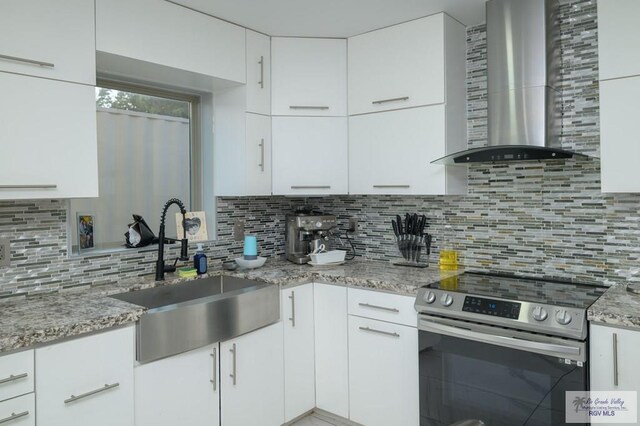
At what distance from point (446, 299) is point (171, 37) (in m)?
1.89

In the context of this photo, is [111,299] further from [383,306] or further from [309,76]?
[309,76]

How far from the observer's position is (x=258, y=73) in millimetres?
2770

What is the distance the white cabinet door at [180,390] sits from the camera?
71.8 inches

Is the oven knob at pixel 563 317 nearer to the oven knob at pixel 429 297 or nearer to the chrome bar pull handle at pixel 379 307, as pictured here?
the oven knob at pixel 429 297

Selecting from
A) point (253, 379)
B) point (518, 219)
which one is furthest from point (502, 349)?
point (253, 379)

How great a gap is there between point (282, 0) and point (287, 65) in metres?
0.55

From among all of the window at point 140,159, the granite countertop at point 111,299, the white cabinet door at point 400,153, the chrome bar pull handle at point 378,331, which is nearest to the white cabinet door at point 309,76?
the white cabinet door at point 400,153

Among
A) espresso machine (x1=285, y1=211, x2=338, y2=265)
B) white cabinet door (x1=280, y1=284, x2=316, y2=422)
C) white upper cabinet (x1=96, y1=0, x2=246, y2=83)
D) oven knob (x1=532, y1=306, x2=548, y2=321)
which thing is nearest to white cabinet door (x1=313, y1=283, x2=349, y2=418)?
white cabinet door (x1=280, y1=284, x2=316, y2=422)

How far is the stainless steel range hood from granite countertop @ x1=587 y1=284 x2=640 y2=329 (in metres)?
0.68

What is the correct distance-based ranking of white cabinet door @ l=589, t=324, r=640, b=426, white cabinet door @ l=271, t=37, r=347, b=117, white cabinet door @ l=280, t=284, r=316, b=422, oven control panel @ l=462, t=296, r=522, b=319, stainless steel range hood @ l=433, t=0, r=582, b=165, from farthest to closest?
1. white cabinet door @ l=271, t=37, r=347, b=117
2. white cabinet door @ l=280, t=284, r=316, b=422
3. stainless steel range hood @ l=433, t=0, r=582, b=165
4. oven control panel @ l=462, t=296, r=522, b=319
5. white cabinet door @ l=589, t=324, r=640, b=426

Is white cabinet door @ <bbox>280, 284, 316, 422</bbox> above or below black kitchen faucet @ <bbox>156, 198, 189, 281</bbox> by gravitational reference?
below

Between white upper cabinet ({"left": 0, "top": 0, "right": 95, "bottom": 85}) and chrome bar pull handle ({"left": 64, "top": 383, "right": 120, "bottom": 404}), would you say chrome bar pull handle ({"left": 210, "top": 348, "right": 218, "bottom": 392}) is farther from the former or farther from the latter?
white upper cabinet ({"left": 0, "top": 0, "right": 95, "bottom": 85})

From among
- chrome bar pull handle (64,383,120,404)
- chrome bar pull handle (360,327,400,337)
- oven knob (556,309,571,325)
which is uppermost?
oven knob (556,309,571,325)

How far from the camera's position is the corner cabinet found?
2.49m
